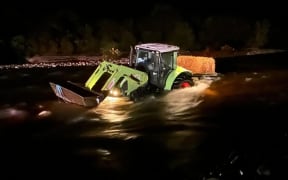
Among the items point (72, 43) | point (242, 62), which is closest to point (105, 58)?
point (72, 43)

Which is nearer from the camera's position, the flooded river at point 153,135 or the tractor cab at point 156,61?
the flooded river at point 153,135

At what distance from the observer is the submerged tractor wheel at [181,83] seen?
19.7 metres

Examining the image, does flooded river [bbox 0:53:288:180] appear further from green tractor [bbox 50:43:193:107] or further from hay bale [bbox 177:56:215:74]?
hay bale [bbox 177:56:215:74]

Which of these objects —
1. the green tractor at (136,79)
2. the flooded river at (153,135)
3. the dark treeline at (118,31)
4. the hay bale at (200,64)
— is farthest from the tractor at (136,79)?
the dark treeline at (118,31)

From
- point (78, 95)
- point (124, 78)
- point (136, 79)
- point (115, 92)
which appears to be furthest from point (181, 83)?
point (78, 95)

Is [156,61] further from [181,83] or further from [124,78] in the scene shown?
[181,83]

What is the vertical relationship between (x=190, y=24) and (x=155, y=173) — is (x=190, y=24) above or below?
above

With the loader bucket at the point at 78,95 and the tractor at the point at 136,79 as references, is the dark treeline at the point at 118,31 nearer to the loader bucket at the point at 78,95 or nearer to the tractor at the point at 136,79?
the loader bucket at the point at 78,95

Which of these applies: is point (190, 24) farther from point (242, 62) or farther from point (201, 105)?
point (201, 105)

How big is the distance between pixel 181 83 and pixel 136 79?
2271 millimetres

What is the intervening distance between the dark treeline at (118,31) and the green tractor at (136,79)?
12.4m

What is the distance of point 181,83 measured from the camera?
1988cm

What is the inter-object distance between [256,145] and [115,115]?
17.3 feet

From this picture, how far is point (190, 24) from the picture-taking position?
35844mm
